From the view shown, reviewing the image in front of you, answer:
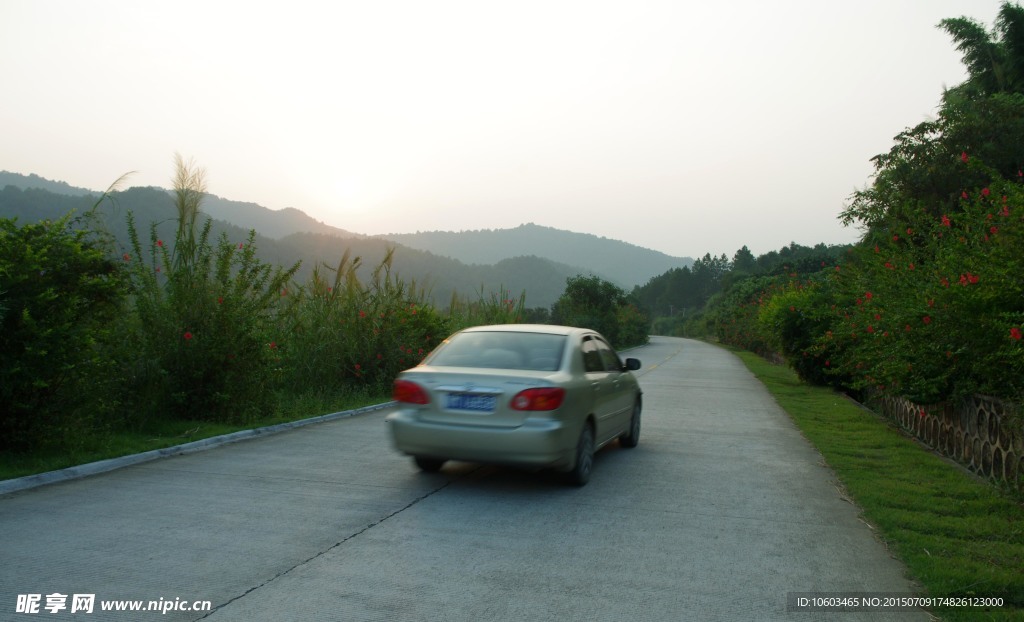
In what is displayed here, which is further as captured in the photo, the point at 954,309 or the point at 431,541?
the point at 954,309

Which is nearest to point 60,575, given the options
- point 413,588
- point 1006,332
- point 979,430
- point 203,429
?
point 413,588

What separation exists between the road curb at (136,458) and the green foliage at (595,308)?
28.0m

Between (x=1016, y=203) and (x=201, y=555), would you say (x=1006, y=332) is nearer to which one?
(x=1016, y=203)

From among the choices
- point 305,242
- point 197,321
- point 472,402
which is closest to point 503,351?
point 472,402

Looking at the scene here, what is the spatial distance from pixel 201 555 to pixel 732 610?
11.6 ft

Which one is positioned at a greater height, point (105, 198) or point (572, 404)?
point (105, 198)

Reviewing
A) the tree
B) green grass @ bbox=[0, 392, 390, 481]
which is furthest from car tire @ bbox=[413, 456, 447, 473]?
the tree

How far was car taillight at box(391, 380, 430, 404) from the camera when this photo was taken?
7.19m

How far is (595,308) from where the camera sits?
42.7 m

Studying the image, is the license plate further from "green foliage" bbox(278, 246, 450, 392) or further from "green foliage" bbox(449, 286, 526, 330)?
"green foliage" bbox(449, 286, 526, 330)

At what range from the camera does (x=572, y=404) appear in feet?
23.6

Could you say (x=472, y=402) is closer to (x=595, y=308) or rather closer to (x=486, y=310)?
(x=486, y=310)

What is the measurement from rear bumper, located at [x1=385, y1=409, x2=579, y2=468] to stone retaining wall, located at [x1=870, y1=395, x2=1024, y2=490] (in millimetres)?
4187

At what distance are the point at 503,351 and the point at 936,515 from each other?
4.34 meters
